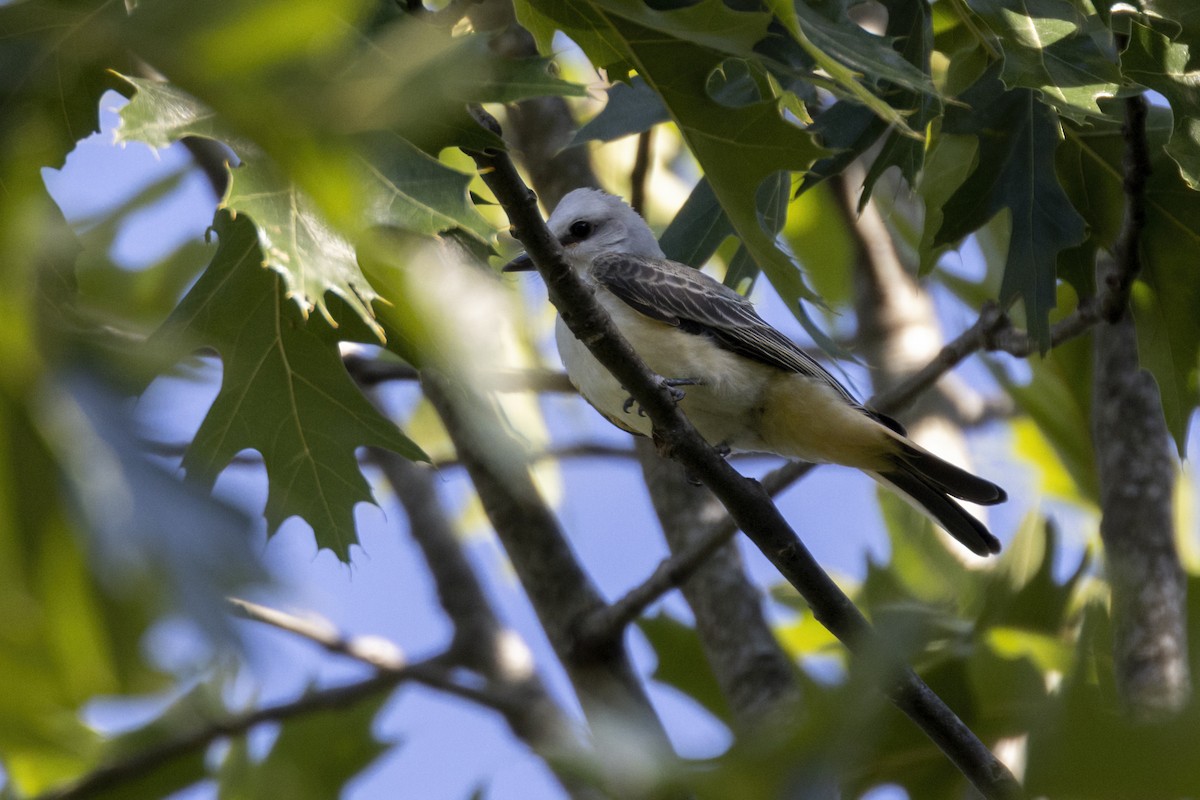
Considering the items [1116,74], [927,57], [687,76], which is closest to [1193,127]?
[1116,74]

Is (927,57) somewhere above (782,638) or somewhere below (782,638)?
above

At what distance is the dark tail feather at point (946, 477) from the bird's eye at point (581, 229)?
1.86 meters

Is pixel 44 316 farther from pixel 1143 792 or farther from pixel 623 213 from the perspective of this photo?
pixel 623 213

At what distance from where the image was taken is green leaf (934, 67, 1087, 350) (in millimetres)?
4211

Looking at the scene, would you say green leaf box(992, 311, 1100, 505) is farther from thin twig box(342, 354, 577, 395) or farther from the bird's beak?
the bird's beak

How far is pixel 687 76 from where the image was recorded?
333 cm

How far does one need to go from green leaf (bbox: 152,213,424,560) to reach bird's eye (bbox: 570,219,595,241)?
2.19m

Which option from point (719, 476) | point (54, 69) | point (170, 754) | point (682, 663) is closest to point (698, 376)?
point (682, 663)

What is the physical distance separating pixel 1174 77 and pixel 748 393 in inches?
86.7

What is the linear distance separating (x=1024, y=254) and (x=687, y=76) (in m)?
1.50

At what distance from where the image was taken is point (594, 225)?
6.16 m

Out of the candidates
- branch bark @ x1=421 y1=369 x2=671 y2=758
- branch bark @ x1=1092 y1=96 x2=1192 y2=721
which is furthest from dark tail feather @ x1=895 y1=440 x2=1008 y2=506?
branch bark @ x1=421 y1=369 x2=671 y2=758

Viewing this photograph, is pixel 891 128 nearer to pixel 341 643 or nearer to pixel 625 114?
pixel 625 114

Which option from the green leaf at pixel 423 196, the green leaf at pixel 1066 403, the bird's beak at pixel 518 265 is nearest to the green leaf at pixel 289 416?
the green leaf at pixel 423 196
